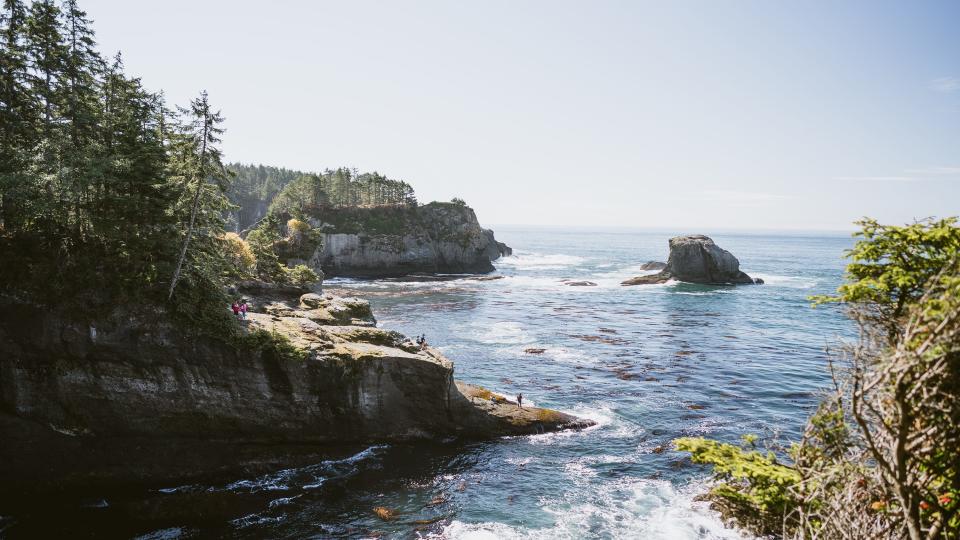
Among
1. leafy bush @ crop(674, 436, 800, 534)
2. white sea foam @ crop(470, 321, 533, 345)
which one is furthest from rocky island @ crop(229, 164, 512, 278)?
leafy bush @ crop(674, 436, 800, 534)

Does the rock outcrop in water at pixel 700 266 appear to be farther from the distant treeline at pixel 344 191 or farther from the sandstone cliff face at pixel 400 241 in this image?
the distant treeline at pixel 344 191

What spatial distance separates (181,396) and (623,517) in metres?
23.0

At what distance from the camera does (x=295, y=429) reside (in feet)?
90.6

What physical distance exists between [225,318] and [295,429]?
7286mm

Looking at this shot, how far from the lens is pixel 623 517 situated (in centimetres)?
2227

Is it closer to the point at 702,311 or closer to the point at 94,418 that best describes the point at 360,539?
the point at 94,418

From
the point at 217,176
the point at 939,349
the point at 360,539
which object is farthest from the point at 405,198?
the point at 939,349

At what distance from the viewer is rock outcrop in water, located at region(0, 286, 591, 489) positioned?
23895mm

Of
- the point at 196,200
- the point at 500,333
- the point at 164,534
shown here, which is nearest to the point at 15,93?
the point at 196,200

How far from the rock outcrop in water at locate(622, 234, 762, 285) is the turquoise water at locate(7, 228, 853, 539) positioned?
2625cm

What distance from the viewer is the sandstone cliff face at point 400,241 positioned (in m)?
104

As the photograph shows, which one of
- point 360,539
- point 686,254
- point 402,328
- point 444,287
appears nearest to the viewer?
point 360,539

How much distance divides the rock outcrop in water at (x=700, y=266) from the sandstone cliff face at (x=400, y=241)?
128 ft

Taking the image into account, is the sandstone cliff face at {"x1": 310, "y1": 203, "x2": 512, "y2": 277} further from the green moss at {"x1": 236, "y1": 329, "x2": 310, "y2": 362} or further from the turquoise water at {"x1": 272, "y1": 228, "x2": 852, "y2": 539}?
the green moss at {"x1": 236, "y1": 329, "x2": 310, "y2": 362}
